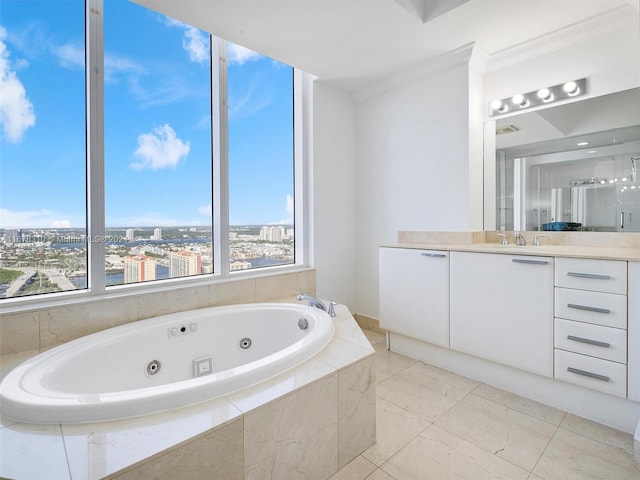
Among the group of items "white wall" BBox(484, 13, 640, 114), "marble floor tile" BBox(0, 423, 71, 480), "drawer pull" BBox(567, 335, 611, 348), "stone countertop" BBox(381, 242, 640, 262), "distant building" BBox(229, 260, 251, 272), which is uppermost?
"white wall" BBox(484, 13, 640, 114)

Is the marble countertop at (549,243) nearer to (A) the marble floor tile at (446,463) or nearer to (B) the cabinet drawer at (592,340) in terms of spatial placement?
(B) the cabinet drawer at (592,340)

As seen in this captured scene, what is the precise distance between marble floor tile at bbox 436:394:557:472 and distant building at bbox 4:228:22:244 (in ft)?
7.77

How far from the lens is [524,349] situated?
1.87m

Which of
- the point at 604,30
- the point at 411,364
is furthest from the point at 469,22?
the point at 411,364

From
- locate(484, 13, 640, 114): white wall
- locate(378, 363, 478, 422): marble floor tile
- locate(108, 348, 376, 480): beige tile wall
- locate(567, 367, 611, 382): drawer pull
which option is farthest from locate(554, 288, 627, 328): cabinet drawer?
locate(484, 13, 640, 114): white wall

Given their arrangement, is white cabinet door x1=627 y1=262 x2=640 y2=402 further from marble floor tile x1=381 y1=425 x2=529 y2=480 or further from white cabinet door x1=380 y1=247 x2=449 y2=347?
white cabinet door x1=380 y1=247 x2=449 y2=347

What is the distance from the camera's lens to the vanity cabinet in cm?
157

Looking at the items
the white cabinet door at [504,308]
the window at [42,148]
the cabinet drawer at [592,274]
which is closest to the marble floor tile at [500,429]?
the white cabinet door at [504,308]

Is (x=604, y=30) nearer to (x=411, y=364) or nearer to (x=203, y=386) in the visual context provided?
(x=411, y=364)

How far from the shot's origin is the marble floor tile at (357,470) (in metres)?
1.33

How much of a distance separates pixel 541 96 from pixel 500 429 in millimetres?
2197

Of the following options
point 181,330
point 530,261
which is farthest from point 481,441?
point 181,330

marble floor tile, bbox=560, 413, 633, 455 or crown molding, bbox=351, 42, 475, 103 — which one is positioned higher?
crown molding, bbox=351, 42, 475, 103

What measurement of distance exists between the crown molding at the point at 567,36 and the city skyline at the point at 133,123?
5.81 ft
